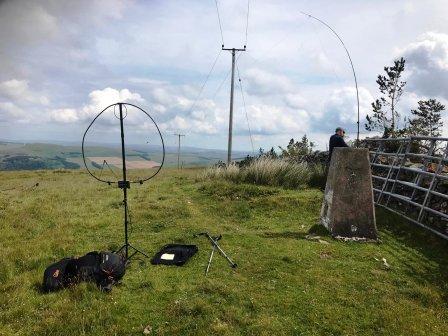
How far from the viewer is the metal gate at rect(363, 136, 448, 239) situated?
10.6 metres

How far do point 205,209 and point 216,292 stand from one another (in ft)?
26.5

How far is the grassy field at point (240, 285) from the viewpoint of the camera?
21.1 ft

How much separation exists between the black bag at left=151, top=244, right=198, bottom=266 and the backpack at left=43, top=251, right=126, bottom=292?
112cm

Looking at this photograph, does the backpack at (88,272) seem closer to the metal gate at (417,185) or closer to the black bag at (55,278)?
the black bag at (55,278)

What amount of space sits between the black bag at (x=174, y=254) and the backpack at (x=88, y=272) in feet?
3.66

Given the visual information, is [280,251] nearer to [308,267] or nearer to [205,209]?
[308,267]

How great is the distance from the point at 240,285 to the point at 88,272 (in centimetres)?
304

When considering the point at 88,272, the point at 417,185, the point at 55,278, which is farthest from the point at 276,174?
the point at 55,278

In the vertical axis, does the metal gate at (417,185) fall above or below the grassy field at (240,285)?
above

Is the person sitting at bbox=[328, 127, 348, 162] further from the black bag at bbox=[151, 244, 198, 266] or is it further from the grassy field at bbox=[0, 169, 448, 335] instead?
the black bag at bbox=[151, 244, 198, 266]

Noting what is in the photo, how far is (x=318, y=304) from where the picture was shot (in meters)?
6.93

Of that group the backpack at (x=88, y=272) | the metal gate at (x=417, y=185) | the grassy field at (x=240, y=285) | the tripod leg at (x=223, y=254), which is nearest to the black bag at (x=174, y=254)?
the grassy field at (x=240, y=285)

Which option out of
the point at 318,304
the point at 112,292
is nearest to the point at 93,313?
the point at 112,292

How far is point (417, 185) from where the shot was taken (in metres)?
11.7
